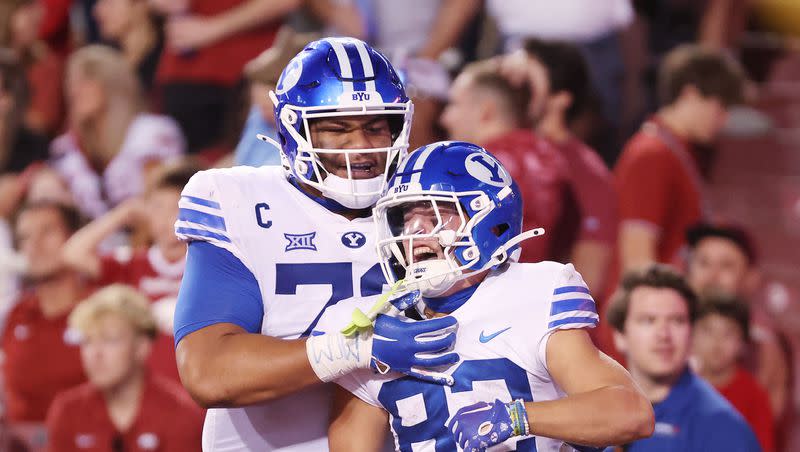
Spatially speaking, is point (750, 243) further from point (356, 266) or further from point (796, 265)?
point (356, 266)

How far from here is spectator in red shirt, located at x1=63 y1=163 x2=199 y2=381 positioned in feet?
20.1

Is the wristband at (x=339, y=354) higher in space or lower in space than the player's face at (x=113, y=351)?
higher

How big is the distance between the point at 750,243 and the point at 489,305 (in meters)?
3.42

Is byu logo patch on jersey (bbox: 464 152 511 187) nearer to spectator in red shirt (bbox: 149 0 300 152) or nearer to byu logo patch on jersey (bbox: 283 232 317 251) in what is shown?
byu logo patch on jersey (bbox: 283 232 317 251)

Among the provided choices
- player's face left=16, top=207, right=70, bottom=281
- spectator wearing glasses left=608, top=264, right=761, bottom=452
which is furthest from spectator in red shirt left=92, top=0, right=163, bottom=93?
spectator wearing glasses left=608, top=264, right=761, bottom=452

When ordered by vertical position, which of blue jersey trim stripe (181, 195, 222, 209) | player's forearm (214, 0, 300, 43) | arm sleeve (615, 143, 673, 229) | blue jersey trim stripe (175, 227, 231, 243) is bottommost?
arm sleeve (615, 143, 673, 229)

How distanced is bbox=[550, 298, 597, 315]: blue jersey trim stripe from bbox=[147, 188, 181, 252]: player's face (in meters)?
3.20

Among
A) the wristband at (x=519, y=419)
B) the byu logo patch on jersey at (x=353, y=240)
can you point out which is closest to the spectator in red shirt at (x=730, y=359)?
the byu logo patch on jersey at (x=353, y=240)

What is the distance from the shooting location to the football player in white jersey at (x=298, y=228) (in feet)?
11.2

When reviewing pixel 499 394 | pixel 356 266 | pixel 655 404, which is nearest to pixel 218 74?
pixel 655 404

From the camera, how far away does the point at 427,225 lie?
10.7 feet

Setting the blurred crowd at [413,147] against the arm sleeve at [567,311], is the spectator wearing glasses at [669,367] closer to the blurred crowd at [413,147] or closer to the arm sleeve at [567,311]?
the blurred crowd at [413,147]

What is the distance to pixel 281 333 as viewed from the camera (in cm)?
349

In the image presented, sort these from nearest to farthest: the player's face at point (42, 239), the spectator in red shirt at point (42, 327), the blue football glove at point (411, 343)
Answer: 1. the blue football glove at point (411, 343)
2. the spectator in red shirt at point (42, 327)
3. the player's face at point (42, 239)
